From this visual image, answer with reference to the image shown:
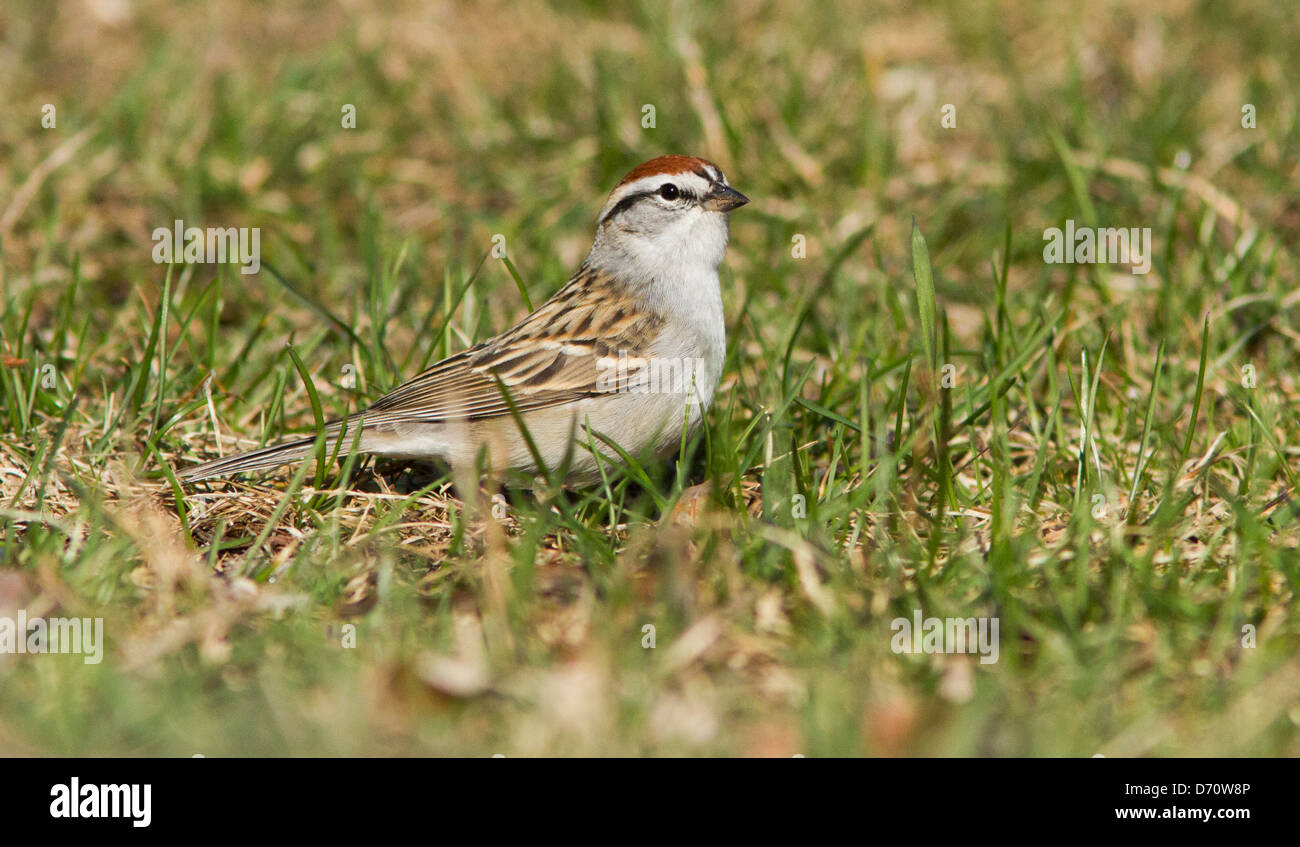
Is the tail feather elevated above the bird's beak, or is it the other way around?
the bird's beak

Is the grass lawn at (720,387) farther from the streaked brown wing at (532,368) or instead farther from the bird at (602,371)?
the streaked brown wing at (532,368)

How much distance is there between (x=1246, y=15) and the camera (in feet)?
28.8

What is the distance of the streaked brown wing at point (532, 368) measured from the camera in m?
4.91

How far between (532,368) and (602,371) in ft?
0.91

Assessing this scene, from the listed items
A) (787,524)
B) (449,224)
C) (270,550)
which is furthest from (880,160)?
(270,550)

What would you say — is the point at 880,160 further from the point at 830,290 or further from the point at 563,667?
the point at 563,667

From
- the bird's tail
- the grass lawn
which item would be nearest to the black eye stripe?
the grass lawn

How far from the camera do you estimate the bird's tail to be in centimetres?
459

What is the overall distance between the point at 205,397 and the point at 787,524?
2.42 m

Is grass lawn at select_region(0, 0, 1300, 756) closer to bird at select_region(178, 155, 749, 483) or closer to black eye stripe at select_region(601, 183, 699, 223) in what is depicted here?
bird at select_region(178, 155, 749, 483)

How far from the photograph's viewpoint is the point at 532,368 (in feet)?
16.5

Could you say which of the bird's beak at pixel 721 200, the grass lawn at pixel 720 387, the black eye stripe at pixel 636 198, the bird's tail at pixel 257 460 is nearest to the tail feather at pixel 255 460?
the bird's tail at pixel 257 460

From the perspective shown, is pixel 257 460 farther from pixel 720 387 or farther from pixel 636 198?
pixel 720 387

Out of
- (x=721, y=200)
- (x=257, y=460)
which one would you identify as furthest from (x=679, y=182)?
(x=257, y=460)
